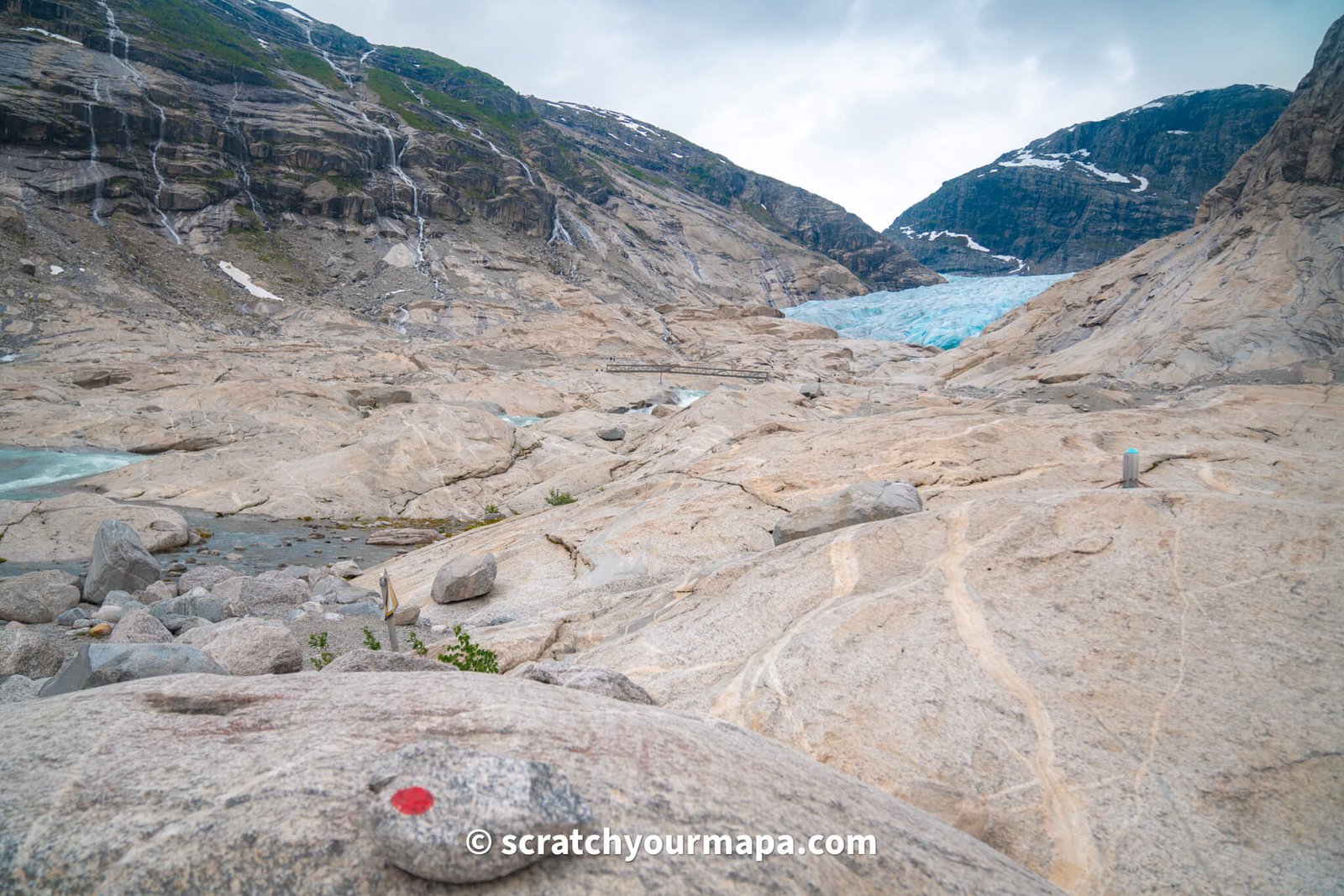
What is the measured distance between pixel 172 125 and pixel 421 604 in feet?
209

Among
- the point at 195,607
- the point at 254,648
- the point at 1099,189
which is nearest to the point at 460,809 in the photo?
the point at 254,648

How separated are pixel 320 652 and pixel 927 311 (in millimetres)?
70822

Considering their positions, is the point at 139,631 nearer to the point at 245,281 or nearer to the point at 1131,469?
the point at 1131,469

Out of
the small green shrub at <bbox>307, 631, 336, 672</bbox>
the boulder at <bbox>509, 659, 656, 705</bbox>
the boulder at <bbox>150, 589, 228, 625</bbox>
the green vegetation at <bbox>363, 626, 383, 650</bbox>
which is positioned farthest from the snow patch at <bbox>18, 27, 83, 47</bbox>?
the boulder at <bbox>509, 659, 656, 705</bbox>

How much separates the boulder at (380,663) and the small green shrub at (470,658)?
3.96ft

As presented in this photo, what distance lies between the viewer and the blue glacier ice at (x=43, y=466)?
1662 cm

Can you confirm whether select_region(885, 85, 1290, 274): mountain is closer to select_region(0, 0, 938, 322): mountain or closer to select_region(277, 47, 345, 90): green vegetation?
select_region(0, 0, 938, 322): mountain

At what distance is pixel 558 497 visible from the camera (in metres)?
16.1

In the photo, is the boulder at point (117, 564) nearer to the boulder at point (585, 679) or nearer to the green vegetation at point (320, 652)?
the green vegetation at point (320, 652)

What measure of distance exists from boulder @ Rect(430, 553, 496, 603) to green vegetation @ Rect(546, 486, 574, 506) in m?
5.70

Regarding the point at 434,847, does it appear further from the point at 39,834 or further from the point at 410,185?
the point at 410,185

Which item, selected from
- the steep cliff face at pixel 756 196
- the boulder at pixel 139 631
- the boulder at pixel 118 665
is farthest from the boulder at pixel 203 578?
the steep cliff face at pixel 756 196

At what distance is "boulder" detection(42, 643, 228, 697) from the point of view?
12.9 feet

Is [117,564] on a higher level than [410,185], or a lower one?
lower
